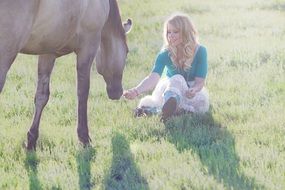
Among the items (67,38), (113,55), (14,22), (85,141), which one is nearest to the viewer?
(14,22)

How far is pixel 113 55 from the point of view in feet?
21.8

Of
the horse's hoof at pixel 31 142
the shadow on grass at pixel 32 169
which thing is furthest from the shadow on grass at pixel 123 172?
the horse's hoof at pixel 31 142

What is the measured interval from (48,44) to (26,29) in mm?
616

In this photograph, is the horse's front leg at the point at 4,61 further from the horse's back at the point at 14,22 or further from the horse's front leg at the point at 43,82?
the horse's front leg at the point at 43,82

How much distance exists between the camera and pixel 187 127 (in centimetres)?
589

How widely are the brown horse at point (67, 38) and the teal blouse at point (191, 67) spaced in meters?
0.49

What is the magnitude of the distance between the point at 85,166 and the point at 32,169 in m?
0.43

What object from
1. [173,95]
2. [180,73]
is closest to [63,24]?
[173,95]

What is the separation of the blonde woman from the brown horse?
53 centimetres

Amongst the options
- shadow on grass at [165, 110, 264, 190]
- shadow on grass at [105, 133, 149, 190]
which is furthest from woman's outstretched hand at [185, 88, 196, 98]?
shadow on grass at [105, 133, 149, 190]

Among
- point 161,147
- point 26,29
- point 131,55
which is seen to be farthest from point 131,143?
point 131,55

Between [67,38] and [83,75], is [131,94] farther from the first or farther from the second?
[67,38]

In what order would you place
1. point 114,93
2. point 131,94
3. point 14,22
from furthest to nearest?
point 114,93 → point 131,94 → point 14,22

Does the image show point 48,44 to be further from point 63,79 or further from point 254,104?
point 63,79
